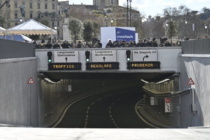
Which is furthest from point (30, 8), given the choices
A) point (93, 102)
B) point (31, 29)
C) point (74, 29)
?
point (31, 29)

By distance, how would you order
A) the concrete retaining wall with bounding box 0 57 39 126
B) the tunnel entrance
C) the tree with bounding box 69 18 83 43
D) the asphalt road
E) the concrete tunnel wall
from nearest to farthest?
the concrete retaining wall with bounding box 0 57 39 126
the concrete tunnel wall
the asphalt road
the tunnel entrance
the tree with bounding box 69 18 83 43

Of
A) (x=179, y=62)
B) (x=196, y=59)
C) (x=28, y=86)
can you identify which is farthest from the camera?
(x=179, y=62)

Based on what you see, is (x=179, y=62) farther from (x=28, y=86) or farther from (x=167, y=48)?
(x=28, y=86)

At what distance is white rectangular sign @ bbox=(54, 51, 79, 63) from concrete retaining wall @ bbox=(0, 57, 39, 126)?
1.85 m

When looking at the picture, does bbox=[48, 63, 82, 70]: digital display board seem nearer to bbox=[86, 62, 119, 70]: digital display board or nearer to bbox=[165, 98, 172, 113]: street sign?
bbox=[86, 62, 119, 70]: digital display board

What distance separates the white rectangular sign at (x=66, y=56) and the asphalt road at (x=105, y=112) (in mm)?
5254

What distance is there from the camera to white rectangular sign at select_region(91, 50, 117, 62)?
121 feet

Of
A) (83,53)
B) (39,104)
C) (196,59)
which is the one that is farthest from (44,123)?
(196,59)

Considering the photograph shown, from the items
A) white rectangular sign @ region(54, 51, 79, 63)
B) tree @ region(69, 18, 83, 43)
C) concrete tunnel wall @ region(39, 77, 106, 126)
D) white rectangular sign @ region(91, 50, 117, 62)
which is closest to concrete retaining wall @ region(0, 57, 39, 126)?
white rectangular sign @ region(54, 51, 79, 63)

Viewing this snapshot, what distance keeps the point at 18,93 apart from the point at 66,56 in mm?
9697

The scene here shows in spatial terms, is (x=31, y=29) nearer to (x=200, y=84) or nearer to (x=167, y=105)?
(x=167, y=105)

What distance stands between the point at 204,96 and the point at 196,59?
3547 mm

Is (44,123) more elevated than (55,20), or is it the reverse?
(55,20)

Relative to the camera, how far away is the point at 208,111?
24.6 m
